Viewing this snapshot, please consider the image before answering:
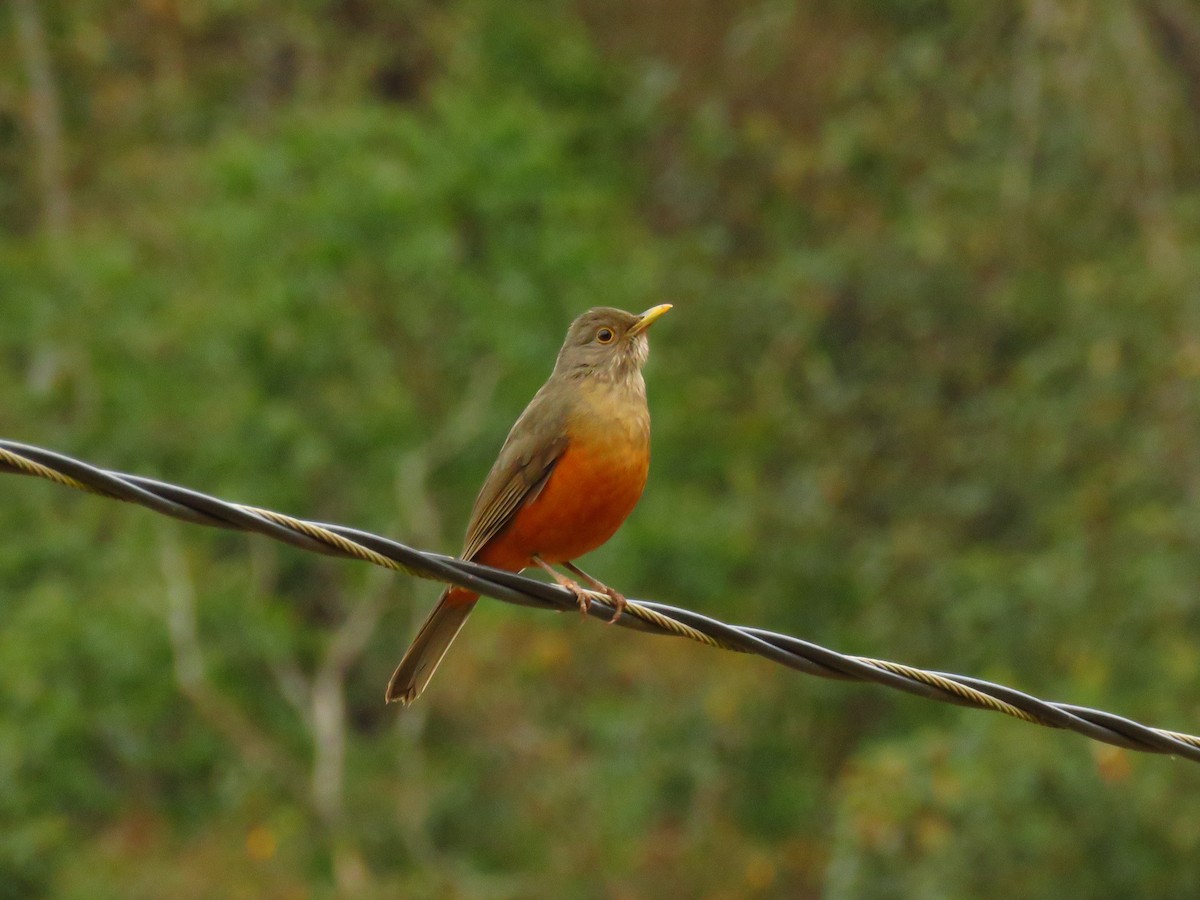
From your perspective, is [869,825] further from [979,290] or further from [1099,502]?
[979,290]

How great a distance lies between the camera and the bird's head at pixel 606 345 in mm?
6008

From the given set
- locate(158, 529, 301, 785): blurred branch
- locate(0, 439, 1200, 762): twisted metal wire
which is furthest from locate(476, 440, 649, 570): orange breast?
locate(158, 529, 301, 785): blurred branch

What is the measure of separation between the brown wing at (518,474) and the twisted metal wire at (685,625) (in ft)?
3.10

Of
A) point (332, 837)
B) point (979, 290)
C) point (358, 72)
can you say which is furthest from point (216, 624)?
point (358, 72)

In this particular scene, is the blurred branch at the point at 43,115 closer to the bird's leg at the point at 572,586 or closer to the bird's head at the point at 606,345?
the bird's head at the point at 606,345

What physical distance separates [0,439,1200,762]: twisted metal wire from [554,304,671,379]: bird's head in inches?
57.0

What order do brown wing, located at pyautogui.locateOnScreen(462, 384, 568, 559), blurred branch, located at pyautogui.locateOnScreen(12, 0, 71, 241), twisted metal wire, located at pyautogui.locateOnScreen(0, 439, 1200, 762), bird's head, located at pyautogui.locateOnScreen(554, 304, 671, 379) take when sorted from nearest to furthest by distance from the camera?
twisted metal wire, located at pyautogui.locateOnScreen(0, 439, 1200, 762), brown wing, located at pyautogui.locateOnScreen(462, 384, 568, 559), bird's head, located at pyautogui.locateOnScreen(554, 304, 671, 379), blurred branch, located at pyautogui.locateOnScreen(12, 0, 71, 241)

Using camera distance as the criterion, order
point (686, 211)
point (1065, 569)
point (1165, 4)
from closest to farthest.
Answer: point (1065, 569) < point (1165, 4) < point (686, 211)

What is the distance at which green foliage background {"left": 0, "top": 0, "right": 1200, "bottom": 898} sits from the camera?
46.6 feet

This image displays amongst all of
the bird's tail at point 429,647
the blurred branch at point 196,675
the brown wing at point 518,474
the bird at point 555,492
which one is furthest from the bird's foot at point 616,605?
the blurred branch at point 196,675

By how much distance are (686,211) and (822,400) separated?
3.92m

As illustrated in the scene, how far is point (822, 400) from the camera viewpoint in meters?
16.9

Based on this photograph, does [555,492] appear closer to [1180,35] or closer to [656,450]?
[1180,35]

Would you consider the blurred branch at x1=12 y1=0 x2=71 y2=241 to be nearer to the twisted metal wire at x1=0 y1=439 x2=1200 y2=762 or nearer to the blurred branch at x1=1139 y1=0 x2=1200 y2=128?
the blurred branch at x1=1139 y1=0 x2=1200 y2=128
